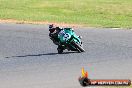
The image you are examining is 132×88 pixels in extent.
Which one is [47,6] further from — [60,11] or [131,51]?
[131,51]

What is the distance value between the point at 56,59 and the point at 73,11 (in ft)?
63.1

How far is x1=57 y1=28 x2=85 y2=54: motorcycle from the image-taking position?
61.1ft

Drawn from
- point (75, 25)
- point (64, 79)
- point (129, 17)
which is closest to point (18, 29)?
point (75, 25)

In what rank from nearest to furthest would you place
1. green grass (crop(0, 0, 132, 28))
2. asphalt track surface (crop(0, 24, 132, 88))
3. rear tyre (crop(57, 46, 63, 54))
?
asphalt track surface (crop(0, 24, 132, 88)) → rear tyre (crop(57, 46, 63, 54)) → green grass (crop(0, 0, 132, 28))

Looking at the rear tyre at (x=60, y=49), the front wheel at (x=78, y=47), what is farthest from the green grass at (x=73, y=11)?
the rear tyre at (x=60, y=49)

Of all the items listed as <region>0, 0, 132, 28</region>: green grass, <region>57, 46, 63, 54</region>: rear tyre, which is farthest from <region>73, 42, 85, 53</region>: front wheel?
<region>0, 0, 132, 28</region>: green grass

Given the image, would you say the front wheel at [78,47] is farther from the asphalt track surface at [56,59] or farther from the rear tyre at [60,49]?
the rear tyre at [60,49]

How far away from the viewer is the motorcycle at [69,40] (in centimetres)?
1861

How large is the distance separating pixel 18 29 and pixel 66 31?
816 cm

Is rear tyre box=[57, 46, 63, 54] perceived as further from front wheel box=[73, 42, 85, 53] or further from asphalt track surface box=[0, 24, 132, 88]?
front wheel box=[73, 42, 85, 53]

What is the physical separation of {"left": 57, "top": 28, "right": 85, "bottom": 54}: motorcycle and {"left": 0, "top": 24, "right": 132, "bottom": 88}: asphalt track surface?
287mm

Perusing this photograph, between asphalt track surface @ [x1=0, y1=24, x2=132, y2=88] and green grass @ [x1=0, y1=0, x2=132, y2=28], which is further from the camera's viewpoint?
green grass @ [x1=0, y1=0, x2=132, y2=28]

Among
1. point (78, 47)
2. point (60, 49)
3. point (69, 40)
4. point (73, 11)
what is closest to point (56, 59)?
point (69, 40)

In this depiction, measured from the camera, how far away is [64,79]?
14633mm
